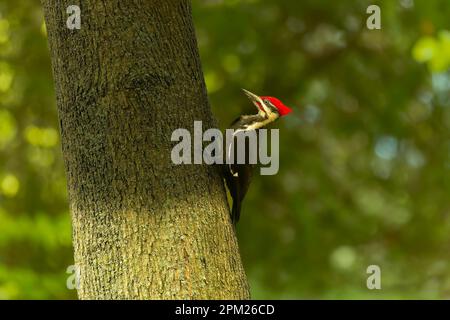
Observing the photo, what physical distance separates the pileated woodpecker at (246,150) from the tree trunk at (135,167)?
33cm

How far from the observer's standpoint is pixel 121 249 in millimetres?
2176

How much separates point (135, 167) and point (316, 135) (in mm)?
4064

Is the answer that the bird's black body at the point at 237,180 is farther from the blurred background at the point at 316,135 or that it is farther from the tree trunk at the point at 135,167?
the blurred background at the point at 316,135

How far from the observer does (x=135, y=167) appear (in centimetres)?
220

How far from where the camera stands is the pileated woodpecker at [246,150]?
8.82ft

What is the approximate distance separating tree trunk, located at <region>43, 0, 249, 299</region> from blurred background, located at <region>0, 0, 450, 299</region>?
114 inches

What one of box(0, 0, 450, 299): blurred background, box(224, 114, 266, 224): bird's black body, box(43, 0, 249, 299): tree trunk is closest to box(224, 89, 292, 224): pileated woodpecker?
box(224, 114, 266, 224): bird's black body

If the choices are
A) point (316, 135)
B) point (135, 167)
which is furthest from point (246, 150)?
point (316, 135)

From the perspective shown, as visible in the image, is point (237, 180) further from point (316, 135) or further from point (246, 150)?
point (316, 135)

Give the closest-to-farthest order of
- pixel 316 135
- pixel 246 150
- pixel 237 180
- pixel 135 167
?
1. pixel 135 167
2. pixel 237 180
3. pixel 246 150
4. pixel 316 135

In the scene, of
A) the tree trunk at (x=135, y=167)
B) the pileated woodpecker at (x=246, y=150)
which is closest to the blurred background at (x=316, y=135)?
the pileated woodpecker at (x=246, y=150)

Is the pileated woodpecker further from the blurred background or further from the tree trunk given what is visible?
the blurred background

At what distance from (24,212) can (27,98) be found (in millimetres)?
941

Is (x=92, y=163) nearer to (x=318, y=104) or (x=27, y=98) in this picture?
(x=27, y=98)
